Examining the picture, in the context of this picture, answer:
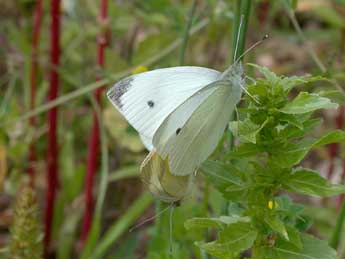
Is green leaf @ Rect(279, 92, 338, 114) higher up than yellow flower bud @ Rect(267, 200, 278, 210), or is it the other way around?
green leaf @ Rect(279, 92, 338, 114)

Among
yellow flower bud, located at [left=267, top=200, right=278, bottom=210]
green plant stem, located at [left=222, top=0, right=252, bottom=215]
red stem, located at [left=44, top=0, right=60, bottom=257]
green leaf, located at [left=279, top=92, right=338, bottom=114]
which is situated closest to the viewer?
green leaf, located at [left=279, top=92, right=338, bottom=114]

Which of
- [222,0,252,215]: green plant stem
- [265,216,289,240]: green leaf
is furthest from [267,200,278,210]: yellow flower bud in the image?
[222,0,252,215]: green plant stem

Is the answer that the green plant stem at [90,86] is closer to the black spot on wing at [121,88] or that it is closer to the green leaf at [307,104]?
the black spot on wing at [121,88]

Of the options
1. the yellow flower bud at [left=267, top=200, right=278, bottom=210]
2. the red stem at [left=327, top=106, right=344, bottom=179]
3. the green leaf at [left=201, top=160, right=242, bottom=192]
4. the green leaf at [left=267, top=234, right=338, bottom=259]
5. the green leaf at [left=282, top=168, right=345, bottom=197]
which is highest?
the green leaf at [left=282, top=168, right=345, bottom=197]

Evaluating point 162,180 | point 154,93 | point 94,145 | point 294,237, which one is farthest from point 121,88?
point 94,145

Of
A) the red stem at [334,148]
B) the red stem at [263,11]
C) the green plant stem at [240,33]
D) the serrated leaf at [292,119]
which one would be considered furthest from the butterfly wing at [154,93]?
the red stem at [263,11]

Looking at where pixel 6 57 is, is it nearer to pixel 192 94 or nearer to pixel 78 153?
pixel 78 153

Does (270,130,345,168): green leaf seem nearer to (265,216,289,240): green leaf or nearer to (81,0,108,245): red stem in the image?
(265,216,289,240): green leaf
